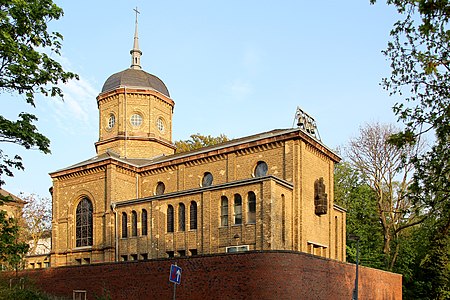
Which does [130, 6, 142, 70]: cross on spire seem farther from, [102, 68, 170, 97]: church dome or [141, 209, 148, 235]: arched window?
[141, 209, 148, 235]: arched window

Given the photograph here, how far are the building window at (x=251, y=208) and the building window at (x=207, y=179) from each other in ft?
19.0

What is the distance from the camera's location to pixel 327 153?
3369 cm

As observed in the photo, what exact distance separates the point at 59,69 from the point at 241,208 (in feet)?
52.7

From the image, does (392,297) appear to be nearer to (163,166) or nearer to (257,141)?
(257,141)

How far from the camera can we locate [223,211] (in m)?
30.1

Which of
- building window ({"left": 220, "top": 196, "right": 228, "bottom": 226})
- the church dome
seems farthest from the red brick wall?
the church dome

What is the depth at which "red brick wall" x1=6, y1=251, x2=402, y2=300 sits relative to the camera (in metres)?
21.8

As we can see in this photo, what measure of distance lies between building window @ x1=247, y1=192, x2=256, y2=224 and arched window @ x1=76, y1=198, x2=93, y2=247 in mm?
13595

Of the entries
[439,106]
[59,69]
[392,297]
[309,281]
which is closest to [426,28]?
[439,106]

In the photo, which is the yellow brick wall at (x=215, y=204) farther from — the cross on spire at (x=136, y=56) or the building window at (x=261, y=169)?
the cross on spire at (x=136, y=56)

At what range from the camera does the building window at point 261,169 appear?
31.6 m

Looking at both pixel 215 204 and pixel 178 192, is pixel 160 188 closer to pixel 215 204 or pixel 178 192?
pixel 178 192

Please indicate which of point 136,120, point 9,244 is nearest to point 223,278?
point 9,244

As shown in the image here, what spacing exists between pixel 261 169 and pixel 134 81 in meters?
15.7
